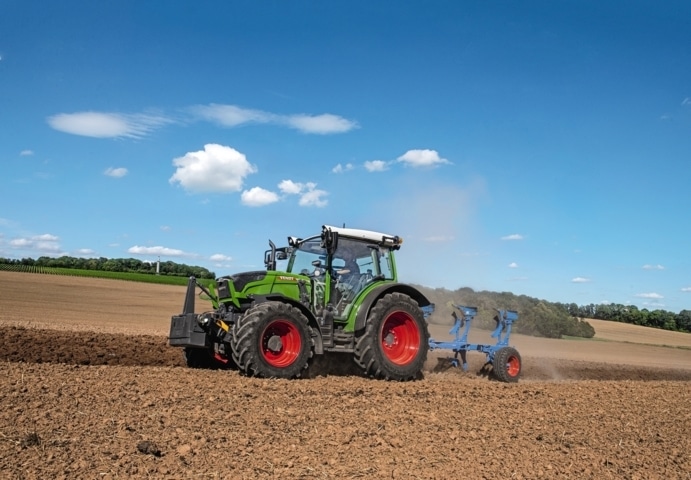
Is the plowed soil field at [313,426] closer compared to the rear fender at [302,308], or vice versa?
the plowed soil field at [313,426]

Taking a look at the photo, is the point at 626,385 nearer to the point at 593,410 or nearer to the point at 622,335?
the point at 593,410

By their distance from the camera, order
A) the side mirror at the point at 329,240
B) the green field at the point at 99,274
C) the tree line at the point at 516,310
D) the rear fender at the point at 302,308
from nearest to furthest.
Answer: the rear fender at the point at 302,308 < the side mirror at the point at 329,240 < the tree line at the point at 516,310 < the green field at the point at 99,274

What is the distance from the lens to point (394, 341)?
10.6 meters

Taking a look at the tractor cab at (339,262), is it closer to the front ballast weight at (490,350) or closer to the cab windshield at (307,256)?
the cab windshield at (307,256)

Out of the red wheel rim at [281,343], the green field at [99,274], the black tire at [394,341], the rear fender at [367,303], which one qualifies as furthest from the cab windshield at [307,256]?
the green field at [99,274]

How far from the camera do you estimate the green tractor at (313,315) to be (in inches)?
351

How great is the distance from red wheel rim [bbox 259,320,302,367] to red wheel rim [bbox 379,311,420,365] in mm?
1881

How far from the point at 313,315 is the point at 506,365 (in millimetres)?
5079

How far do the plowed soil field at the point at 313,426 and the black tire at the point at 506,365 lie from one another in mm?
1764

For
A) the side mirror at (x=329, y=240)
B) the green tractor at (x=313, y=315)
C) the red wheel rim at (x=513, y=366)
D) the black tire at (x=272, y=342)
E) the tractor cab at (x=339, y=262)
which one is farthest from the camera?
the red wheel rim at (x=513, y=366)

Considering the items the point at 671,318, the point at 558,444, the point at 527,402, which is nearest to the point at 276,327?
the point at 527,402

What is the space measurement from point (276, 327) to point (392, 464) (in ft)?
13.2

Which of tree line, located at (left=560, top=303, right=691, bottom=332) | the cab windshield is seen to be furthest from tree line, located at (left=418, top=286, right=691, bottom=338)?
the cab windshield

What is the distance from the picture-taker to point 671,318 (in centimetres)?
5053
